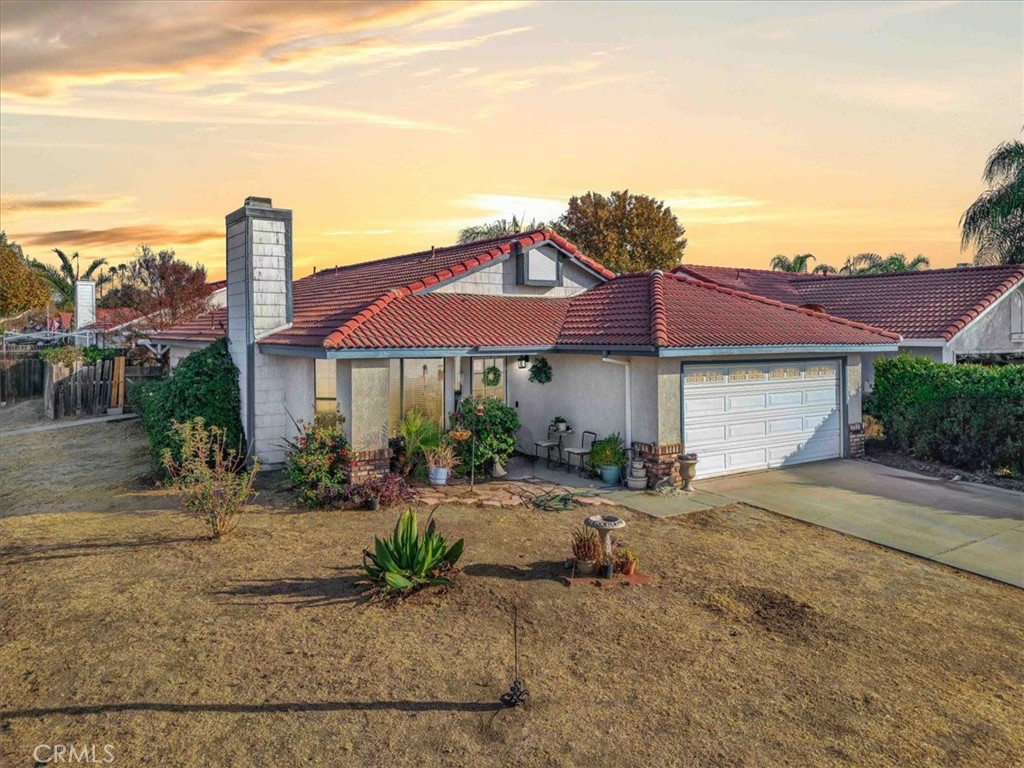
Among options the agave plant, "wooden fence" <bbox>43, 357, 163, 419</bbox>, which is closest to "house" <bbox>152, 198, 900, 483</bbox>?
the agave plant

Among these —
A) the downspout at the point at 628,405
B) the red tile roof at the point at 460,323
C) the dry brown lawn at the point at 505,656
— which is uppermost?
the red tile roof at the point at 460,323

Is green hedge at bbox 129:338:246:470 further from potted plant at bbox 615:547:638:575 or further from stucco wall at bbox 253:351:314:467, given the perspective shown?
potted plant at bbox 615:547:638:575

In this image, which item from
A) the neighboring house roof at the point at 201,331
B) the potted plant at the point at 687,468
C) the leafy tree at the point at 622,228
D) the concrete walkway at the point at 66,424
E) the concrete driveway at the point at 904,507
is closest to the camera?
the concrete driveway at the point at 904,507

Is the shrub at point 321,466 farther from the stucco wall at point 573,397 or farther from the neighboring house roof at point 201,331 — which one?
the neighboring house roof at point 201,331

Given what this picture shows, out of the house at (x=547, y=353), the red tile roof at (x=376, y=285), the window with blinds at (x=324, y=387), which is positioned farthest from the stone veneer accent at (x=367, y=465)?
the red tile roof at (x=376, y=285)

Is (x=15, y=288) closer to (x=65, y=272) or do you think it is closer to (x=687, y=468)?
(x=65, y=272)

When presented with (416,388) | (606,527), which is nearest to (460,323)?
(416,388)
